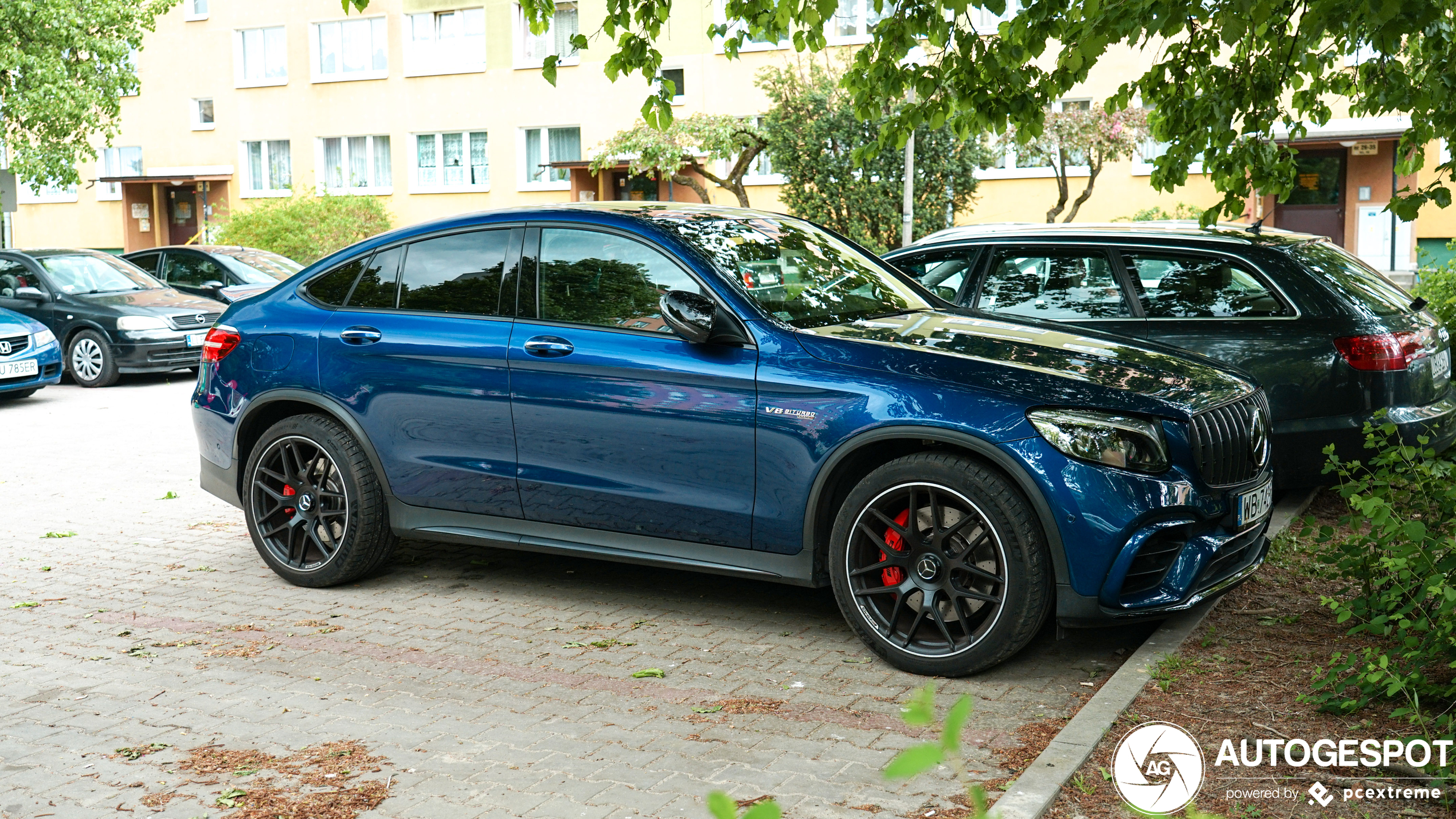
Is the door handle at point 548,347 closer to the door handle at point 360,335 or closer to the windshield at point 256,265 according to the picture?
the door handle at point 360,335

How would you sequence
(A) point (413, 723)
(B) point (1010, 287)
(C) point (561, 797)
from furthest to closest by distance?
(B) point (1010, 287), (A) point (413, 723), (C) point (561, 797)

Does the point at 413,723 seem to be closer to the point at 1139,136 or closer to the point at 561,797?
the point at 561,797

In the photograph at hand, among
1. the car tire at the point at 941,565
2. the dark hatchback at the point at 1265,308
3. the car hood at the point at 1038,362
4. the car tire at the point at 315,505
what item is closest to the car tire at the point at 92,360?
the car tire at the point at 315,505

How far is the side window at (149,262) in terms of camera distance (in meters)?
20.1

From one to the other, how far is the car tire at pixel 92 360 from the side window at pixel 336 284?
1132cm

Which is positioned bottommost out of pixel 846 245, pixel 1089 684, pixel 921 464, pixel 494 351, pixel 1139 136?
pixel 1089 684

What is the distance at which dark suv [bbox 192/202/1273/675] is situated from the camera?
482 centimetres

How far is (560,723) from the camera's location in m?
4.60

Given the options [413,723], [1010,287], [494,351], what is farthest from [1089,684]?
[1010,287]

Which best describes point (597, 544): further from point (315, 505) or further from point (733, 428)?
point (315, 505)

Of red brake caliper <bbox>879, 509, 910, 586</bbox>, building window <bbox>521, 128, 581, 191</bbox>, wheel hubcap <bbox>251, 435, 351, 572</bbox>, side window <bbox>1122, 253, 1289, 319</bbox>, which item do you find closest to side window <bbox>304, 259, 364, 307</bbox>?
wheel hubcap <bbox>251, 435, 351, 572</bbox>

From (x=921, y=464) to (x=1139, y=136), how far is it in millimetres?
24272

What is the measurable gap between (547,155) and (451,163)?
290cm

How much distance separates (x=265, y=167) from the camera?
38.9 m
